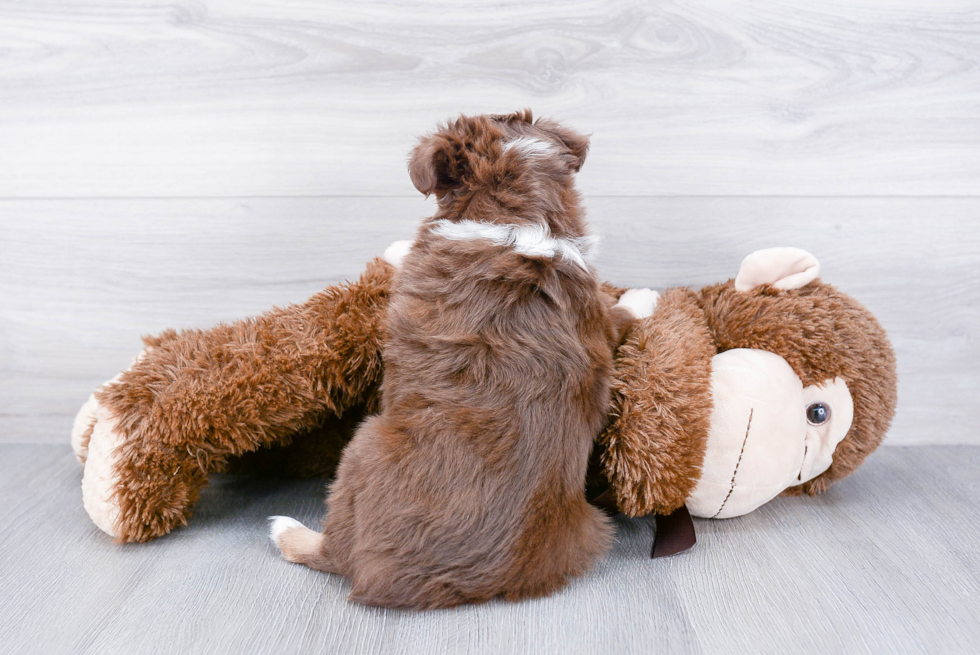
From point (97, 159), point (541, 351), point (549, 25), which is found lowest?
point (541, 351)

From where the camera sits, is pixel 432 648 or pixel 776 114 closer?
pixel 432 648

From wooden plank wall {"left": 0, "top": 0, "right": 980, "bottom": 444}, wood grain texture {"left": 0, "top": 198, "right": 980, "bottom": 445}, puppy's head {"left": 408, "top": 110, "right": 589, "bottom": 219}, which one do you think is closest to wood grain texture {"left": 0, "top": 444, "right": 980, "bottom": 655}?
wood grain texture {"left": 0, "top": 198, "right": 980, "bottom": 445}

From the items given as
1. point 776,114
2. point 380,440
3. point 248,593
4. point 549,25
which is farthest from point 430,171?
point 776,114

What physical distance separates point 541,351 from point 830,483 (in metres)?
0.87

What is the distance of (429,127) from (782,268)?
2.90 feet

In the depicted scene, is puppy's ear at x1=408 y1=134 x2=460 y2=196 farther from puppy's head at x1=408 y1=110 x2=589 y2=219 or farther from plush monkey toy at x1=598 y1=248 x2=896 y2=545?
plush monkey toy at x1=598 y1=248 x2=896 y2=545

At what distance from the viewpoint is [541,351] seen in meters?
1.16

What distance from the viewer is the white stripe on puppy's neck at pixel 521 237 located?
46.2 inches

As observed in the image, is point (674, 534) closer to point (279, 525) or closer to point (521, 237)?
point (521, 237)

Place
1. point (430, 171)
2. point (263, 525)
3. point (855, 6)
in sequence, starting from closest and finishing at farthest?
point (430, 171) < point (263, 525) < point (855, 6)

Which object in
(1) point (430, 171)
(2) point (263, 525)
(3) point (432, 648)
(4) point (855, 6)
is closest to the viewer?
(3) point (432, 648)

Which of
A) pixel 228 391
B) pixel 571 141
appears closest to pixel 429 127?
pixel 571 141

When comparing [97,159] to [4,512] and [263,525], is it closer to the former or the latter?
[4,512]

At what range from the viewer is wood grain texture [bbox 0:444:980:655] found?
111cm
